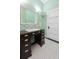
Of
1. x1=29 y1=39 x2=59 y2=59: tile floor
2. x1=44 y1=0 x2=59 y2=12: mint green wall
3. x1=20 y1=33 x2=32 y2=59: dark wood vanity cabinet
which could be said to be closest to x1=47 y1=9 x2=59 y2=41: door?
x1=44 y1=0 x2=59 y2=12: mint green wall

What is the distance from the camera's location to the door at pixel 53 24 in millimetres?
5512

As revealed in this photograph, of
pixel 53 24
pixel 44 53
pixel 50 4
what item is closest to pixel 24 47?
pixel 44 53

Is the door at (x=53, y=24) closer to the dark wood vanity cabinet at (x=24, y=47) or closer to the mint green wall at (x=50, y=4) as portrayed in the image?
the mint green wall at (x=50, y=4)

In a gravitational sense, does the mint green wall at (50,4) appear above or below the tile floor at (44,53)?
above

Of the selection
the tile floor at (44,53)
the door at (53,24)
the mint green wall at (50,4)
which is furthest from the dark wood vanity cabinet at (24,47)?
the mint green wall at (50,4)

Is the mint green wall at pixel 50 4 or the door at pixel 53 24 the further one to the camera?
the mint green wall at pixel 50 4

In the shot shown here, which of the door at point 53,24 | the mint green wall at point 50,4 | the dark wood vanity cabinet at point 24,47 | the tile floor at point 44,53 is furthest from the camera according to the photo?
the mint green wall at point 50,4

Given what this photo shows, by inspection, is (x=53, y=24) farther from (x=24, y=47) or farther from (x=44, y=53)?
(x=24, y=47)

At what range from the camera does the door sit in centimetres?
551

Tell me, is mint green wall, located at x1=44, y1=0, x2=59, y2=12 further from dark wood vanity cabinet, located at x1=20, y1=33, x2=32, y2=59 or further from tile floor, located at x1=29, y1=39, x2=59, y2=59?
dark wood vanity cabinet, located at x1=20, y1=33, x2=32, y2=59
